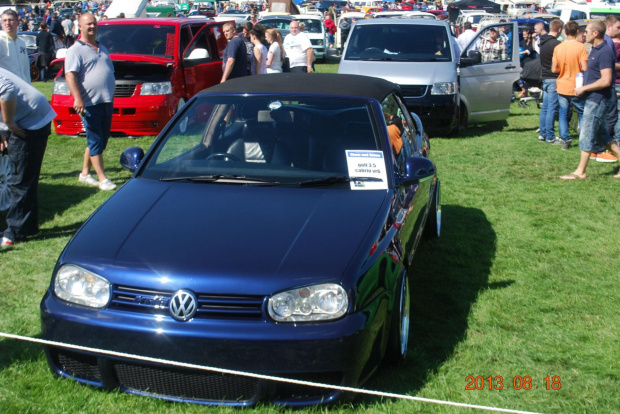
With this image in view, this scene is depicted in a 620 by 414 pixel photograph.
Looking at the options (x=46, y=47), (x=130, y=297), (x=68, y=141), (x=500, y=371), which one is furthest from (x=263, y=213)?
(x=46, y=47)

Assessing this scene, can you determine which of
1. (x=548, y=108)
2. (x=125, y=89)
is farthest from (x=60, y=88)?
(x=548, y=108)

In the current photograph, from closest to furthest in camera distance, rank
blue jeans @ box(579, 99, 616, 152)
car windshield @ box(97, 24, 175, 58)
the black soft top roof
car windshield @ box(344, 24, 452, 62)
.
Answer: the black soft top roof, blue jeans @ box(579, 99, 616, 152), car windshield @ box(97, 24, 175, 58), car windshield @ box(344, 24, 452, 62)

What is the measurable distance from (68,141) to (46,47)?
1225cm

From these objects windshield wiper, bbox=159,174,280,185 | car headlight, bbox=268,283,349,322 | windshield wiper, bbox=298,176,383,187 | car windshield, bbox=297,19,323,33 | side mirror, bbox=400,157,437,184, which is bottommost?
car windshield, bbox=297,19,323,33

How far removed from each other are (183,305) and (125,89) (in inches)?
333

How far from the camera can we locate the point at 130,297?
349 cm

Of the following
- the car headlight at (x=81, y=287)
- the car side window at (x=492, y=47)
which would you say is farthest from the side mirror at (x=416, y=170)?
the car side window at (x=492, y=47)

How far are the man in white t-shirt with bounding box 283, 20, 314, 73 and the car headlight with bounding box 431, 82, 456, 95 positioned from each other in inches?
122

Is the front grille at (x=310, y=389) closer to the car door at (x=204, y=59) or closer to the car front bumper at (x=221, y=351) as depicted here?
the car front bumper at (x=221, y=351)

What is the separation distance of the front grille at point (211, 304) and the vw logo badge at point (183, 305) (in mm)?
24

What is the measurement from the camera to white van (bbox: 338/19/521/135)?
476 inches

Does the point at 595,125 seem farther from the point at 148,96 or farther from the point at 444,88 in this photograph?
the point at 148,96

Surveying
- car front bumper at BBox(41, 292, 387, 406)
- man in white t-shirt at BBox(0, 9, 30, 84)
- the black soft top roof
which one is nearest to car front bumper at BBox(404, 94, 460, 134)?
man in white t-shirt at BBox(0, 9, 30, 84)

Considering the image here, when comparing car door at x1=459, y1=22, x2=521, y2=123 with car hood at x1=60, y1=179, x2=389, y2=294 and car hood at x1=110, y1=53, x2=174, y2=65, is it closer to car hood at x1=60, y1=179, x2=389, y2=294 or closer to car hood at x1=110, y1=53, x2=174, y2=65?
car hood at x1=110, y1=53, x2=174, y2=65
